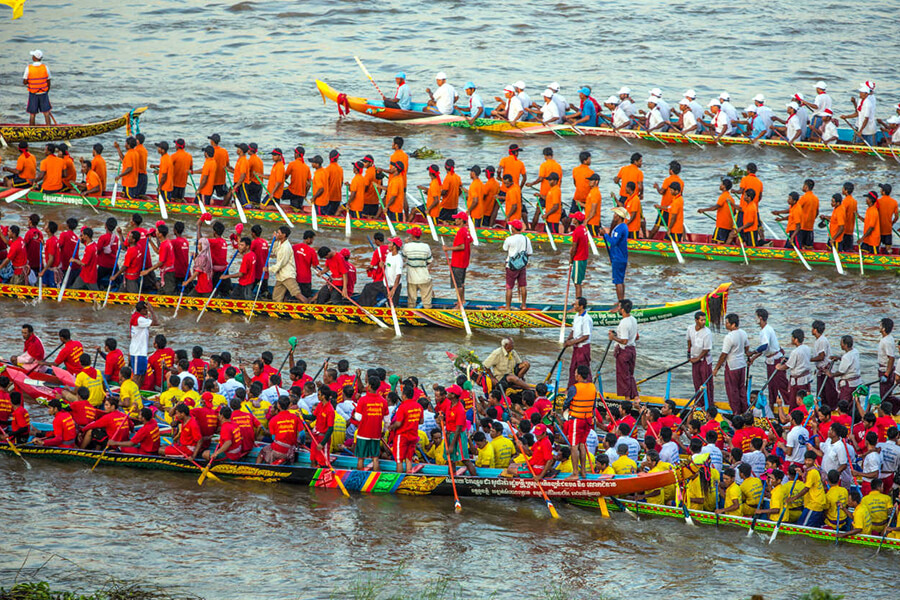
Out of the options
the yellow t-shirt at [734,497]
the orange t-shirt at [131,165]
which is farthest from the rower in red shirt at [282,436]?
the orange t-shirt at [131,165]

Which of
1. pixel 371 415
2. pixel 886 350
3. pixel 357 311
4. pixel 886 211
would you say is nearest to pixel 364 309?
pixel 357 311

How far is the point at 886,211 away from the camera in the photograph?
66.7ft

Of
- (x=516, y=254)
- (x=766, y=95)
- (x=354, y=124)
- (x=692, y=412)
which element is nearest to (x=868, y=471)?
(x=692, y=412)

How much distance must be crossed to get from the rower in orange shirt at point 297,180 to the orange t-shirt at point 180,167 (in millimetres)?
1878

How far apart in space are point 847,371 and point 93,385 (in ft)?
30.9

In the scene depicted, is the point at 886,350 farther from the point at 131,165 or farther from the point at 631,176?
the point at 131,165

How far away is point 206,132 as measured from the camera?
30.0m

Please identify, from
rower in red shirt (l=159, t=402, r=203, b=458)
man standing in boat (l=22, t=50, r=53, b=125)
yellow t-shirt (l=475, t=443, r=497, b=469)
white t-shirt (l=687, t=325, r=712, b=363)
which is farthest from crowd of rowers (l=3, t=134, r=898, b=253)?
rower in red shirt (l=159, t=402, r=203, b=458)

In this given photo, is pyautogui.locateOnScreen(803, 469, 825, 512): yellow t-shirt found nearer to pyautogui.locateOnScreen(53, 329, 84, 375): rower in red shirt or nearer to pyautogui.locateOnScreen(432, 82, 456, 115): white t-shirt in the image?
pyautogui.locateOnScreen(53, 329, 84, 375): rower in red shirt

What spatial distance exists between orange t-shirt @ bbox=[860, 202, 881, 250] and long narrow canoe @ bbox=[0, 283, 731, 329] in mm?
4455

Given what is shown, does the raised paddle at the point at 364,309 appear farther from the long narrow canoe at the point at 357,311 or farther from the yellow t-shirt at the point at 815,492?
the yellow t-shirt at the point at 815,492

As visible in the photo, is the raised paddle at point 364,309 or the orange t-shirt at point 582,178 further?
the orange t-shirt at point 582,178

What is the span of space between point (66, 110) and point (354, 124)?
25.7 feet

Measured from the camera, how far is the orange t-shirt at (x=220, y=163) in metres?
22.4
